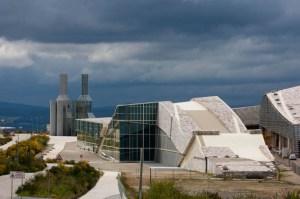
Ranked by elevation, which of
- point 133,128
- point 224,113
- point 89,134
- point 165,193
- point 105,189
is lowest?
point 105,189

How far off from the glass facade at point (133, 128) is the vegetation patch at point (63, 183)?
1934cm

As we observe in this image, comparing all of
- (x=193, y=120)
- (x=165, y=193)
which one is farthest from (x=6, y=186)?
(x=193, y=120)

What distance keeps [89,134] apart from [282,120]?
22092 mm

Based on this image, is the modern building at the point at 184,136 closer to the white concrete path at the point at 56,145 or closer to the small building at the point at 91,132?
the small building at the point at 91,132

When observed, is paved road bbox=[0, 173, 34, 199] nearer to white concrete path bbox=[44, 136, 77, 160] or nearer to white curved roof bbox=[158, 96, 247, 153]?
white curved roof bbox=[158, 96, 247, 153]

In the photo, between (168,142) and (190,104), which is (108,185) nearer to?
(168,142)

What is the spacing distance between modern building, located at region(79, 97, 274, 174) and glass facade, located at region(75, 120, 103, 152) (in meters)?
2.04

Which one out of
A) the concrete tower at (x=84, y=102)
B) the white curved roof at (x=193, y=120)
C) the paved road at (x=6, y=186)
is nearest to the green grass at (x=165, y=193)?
the paved road at (x=6, y=186)

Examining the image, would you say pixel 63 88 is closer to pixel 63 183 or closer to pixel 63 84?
pixel 63 84

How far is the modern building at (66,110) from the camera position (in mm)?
113562

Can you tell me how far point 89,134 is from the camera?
87438mm

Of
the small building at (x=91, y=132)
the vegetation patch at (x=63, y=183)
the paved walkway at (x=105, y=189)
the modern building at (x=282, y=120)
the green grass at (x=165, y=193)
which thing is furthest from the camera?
the small building at (x=91, y=132)

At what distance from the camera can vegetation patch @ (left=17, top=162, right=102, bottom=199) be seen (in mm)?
41062

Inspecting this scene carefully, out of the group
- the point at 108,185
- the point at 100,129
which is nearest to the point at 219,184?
the point at 108,185
